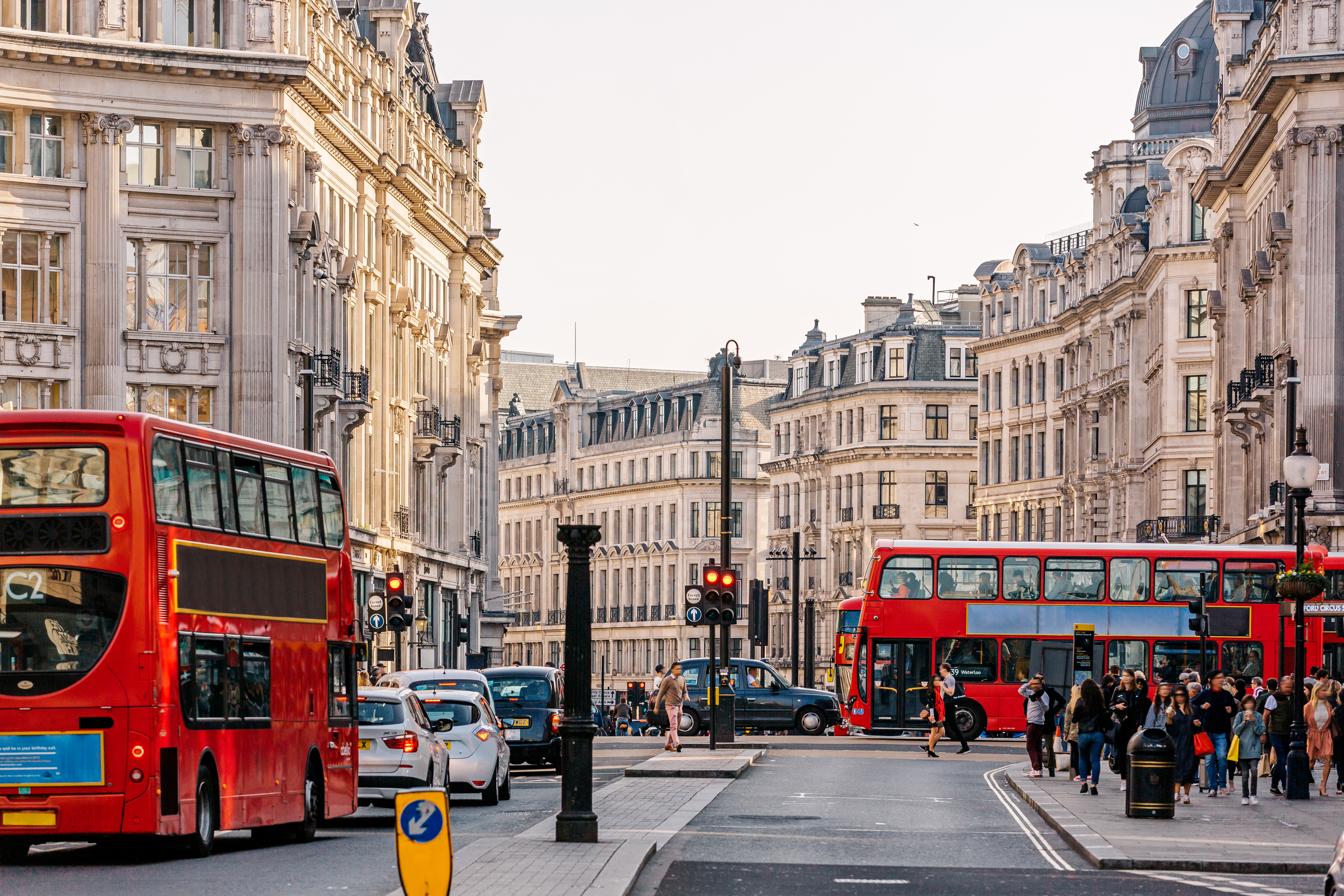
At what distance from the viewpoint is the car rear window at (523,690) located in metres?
38.5

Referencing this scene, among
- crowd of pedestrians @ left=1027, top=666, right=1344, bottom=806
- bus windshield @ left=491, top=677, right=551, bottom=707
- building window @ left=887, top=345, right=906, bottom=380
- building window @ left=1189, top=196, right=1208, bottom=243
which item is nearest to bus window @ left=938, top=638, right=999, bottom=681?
bus windshield @ left=491, top=677, right=551, bottom=707

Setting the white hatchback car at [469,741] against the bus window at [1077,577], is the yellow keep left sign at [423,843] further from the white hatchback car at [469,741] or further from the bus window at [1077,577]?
the bus window at [1077,577]

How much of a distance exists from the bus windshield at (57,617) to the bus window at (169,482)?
2.40 ft

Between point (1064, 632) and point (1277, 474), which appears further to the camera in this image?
point (1277, 474)

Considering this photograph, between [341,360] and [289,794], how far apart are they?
1654 inches

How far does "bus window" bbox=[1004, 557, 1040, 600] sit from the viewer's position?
48438mm

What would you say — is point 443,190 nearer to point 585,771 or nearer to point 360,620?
point 360,620

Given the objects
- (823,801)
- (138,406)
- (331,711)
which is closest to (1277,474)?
(138,406)

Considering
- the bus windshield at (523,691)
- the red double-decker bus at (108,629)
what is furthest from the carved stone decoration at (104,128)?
the red double-decker bus at (108,629)

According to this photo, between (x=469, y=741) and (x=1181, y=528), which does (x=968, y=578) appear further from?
(x=1181, y=528)

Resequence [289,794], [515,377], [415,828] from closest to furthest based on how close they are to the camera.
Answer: [415,828]
[289,794]
[515,377]

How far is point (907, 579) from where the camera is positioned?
49.2 meters

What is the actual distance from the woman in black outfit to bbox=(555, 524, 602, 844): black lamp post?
1244 cm

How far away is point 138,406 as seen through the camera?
176ft
